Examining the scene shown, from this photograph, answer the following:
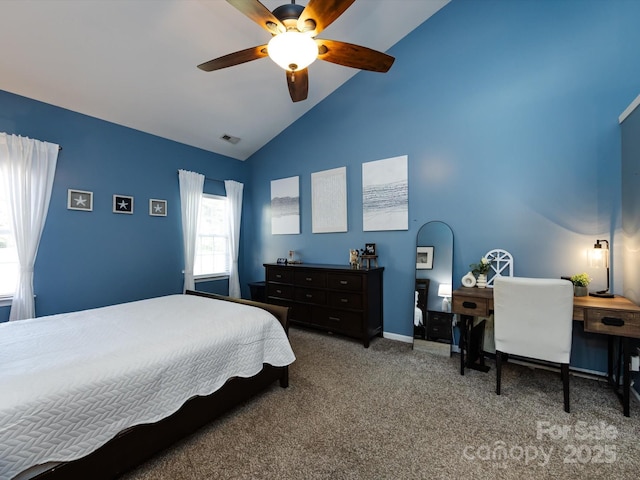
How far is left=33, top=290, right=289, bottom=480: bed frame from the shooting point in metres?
1.25

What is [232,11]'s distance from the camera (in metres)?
2.60

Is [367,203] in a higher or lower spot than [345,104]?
lower

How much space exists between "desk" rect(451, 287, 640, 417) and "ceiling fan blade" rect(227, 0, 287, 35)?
2.58 m

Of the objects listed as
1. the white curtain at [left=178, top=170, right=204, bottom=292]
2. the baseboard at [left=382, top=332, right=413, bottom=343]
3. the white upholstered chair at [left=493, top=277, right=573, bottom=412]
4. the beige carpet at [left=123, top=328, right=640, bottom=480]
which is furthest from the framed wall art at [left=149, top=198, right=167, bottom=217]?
the white upholstered chair at [left=493, top=277, right=573, bottom=412]

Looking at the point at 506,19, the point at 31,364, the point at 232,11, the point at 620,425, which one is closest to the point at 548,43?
the point at 506,19

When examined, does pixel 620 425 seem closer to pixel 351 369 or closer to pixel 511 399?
pixel 511 399

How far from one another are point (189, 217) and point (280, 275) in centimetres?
167

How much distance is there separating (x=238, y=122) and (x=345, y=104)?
63.2 inches

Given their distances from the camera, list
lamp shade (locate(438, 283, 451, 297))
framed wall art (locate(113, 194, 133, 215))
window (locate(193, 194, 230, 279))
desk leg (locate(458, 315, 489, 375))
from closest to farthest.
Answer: desk leg (locate(458, 315, 489, 375)) → lamp shade (locate(438, 283, 451, 297)) → framed wall art (locate(113, 194, 133, 215)) → window (locate(193, 194, 230, 279))

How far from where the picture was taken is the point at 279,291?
12.9 ft

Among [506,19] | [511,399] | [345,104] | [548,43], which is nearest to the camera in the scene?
[511,399]

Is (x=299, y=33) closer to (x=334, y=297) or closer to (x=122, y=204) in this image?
(x=334, y=297)

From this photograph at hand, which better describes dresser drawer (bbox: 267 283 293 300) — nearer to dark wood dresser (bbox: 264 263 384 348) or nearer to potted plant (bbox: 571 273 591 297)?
dark wood dresser (bbox: 264 263 384 348)

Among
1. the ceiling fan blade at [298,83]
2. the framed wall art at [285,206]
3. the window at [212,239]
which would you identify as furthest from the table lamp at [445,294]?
the window at [212,239]
